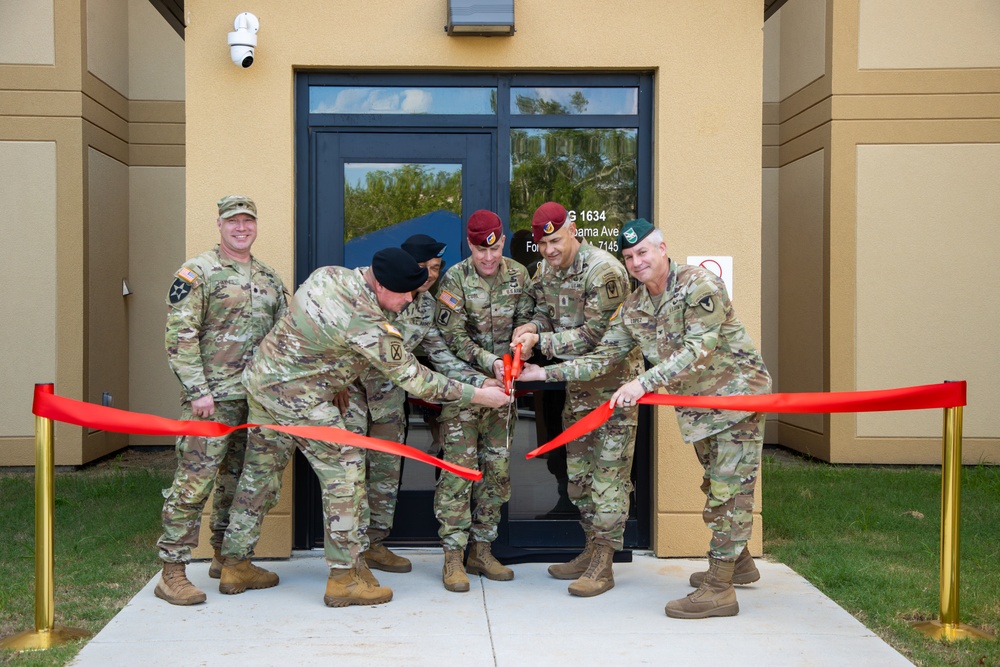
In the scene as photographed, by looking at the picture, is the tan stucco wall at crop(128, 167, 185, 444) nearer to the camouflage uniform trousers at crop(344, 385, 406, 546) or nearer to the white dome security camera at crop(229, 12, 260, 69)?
the white dome security camera at crop(229, 12, 260, 69)

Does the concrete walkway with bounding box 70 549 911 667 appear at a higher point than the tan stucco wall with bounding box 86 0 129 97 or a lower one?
lower

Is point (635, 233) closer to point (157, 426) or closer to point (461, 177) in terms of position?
point (461, 177)

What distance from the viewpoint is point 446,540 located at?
5195 millimetres

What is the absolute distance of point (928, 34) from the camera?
9367 mm

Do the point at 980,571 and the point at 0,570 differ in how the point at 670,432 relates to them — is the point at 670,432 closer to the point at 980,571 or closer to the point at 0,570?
the point at 980,571

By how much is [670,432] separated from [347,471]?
205 centimetres

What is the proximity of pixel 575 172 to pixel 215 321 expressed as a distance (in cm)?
234

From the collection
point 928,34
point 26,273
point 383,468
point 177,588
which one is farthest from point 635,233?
point 26,273

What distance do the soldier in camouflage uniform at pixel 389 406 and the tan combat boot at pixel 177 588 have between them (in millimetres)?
926

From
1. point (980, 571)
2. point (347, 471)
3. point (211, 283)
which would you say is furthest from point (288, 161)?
point (980, 571)

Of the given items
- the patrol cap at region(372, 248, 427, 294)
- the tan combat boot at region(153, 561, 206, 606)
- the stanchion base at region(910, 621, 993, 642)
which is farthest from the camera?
the tan combat boot at region(153, 561, 206, 606)

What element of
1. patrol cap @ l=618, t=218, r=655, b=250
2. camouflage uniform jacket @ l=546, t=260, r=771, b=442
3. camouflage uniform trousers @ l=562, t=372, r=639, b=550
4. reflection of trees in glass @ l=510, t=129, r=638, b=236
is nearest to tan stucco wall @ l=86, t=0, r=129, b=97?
reflection of trees in glass @ l=510, t=129, r=638, b=236

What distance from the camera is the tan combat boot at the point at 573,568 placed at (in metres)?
5.35

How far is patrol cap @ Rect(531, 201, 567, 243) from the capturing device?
5000 millimetres
